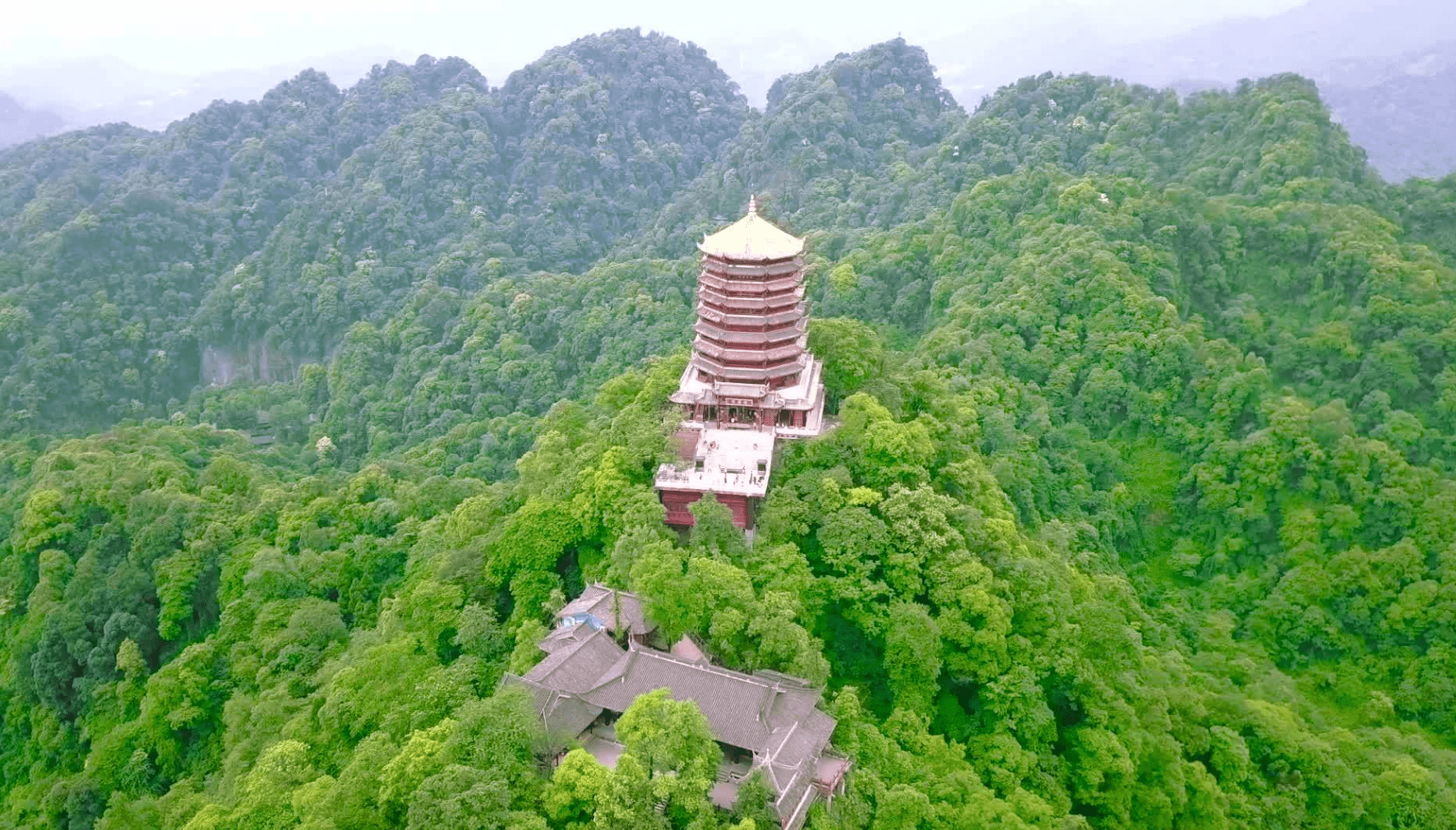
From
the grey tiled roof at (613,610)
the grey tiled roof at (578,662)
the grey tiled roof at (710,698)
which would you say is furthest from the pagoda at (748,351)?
the grey tiled roof at (710,698)

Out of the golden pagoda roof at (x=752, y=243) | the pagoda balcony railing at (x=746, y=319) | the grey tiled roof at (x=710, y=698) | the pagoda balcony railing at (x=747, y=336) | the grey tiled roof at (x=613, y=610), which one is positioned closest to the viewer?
the grey tiled roof at (x=710, y=698)

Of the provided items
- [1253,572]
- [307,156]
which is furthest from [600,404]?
[307,156]

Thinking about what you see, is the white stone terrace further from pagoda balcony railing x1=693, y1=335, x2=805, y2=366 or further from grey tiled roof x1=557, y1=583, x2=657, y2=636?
grey tiled roof x1=557, y1=583, x2=657, y2=636

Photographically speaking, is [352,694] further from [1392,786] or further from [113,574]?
[1392,786]

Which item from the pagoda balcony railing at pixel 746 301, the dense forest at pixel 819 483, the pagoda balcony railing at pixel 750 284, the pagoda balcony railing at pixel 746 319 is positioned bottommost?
the dense forest at pixel 819 483

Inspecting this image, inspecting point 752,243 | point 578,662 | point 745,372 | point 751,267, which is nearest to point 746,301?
point 751,267

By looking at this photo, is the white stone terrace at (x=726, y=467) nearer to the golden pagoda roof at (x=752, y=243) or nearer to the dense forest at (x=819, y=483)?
the dense forest at (x=819, y=483)

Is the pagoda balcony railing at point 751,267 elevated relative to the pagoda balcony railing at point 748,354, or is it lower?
elevated
